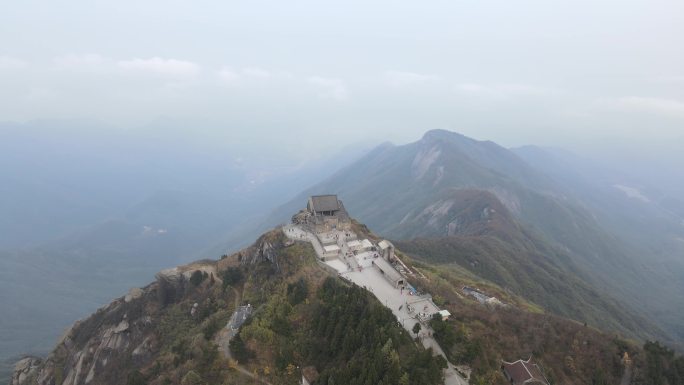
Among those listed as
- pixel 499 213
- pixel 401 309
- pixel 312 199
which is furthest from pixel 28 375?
pixel 499 213

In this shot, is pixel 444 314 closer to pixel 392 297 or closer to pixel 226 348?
pixel 392 297

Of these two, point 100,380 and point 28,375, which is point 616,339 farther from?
point 28,375

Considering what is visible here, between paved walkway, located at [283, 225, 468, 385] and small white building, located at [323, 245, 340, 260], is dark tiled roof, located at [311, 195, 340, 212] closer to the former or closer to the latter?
paved walkway, located at [283, 225, 468, 385]

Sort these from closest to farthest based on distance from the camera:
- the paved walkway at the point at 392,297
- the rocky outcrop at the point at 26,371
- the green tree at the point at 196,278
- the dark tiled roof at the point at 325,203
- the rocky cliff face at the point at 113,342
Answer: the paved walkway at the point at 392,297 → the rocky cliff face at the point at 113,342 → the green tree at the point at 196,278 → the dark tiled roof at the point at 325,203 → the rocky outcrop at the point at 26,371

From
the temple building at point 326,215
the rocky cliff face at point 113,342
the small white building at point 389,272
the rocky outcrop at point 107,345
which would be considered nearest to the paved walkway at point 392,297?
the small white building at point 389,272

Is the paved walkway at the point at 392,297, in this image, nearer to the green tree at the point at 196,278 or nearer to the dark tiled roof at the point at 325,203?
the dark tiled roof at the point at 325,203

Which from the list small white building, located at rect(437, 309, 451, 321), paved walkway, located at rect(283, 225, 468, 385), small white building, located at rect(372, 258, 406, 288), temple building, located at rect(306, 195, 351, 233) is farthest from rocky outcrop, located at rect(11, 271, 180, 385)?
small white building, located at rect(437, 309, 451, 321)

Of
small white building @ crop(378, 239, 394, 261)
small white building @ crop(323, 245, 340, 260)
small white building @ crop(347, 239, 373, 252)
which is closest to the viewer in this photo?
small white building @ crop(323, 245, 340, 260)
